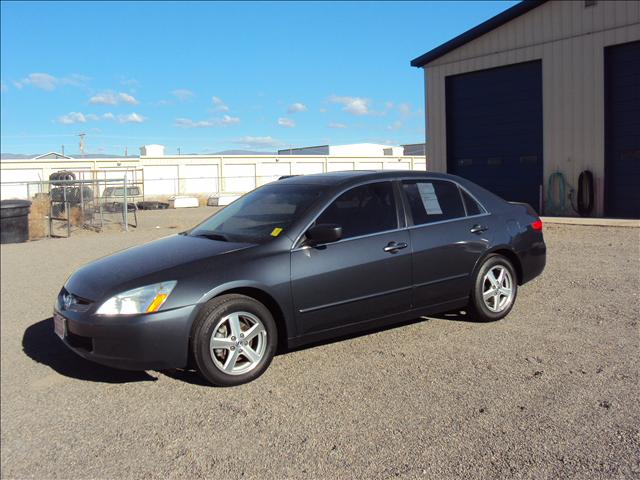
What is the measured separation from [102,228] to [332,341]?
14.4 meters

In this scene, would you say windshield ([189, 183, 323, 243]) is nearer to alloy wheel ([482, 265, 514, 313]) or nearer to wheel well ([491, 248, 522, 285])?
alloy wheel ([482, 265, 514, 313])

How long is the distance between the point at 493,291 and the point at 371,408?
2.57 m

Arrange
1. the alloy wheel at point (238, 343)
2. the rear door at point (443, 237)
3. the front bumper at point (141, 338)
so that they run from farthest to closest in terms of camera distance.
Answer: the rear door at point (443, 237), the alloy wheel at point (238, 343), the front bumper at point (141, 338)

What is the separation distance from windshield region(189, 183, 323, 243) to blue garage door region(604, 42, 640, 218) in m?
12.8

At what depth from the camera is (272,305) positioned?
486 cm

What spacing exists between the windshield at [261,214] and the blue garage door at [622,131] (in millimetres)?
12759

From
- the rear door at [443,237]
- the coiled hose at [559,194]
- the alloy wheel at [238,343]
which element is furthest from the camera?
the coiled hose at [559,194]

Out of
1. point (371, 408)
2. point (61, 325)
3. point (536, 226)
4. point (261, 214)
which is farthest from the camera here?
point (536, 226)

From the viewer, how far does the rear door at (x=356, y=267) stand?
496 cm

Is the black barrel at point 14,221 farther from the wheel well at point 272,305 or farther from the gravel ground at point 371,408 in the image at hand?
the wheel well at point 272,305

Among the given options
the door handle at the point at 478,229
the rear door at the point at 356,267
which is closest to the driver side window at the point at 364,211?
the rear door at the point at 356,267

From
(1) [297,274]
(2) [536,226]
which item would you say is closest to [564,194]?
(2) [536,226]

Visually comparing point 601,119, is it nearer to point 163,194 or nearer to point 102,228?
point 102,228

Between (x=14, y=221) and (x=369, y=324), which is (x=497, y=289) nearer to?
(x=369, y=324)
